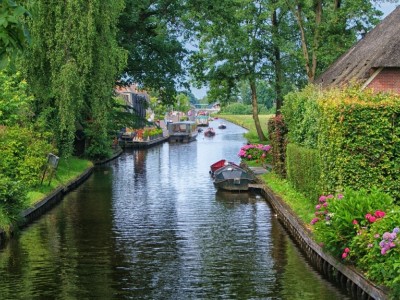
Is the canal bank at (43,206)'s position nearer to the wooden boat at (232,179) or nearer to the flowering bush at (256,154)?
the wooden boat at (232,179)

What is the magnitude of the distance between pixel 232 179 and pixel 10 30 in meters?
30.7

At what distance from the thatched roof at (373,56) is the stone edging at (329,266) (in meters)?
9.48

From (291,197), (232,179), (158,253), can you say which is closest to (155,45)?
(232,179)

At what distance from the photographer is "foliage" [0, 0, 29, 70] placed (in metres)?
6.79

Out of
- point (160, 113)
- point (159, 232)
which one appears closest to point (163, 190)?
point (159, 232)

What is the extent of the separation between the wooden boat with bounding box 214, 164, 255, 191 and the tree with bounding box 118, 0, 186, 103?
18809mm

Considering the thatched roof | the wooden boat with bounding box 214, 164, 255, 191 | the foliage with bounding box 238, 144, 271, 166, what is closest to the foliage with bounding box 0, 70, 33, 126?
the wooden boat with bounding box 214, 164, 255, 191

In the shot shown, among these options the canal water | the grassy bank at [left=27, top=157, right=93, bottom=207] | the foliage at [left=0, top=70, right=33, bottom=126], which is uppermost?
the foliage at [left=0, top=70, right=33, bottom=126]

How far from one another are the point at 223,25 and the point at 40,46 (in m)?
23.6

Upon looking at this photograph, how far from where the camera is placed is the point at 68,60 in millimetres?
37812

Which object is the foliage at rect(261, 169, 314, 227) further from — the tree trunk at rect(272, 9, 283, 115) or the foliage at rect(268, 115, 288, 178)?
the tree trunk at rect(272, 9, 283, 115)

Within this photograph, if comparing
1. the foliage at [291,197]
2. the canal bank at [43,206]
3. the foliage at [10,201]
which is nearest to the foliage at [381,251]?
the foliage at [291,197]

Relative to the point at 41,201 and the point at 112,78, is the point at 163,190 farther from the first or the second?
the point at 41,201

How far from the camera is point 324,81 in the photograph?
1833 inches
